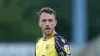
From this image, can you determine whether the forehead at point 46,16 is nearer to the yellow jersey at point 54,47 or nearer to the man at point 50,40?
the man at point 50,40

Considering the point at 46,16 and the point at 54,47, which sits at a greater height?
the point at 46,16

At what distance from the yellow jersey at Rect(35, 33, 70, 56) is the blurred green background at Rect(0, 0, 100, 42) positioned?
678 cm

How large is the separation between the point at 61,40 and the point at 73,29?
23.4ft

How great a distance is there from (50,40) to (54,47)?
11cm

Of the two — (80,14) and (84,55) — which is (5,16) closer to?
(80,14)

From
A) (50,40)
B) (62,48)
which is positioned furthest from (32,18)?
(62,48)

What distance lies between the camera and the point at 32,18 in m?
11.5

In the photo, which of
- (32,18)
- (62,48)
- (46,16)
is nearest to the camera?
(62,48)

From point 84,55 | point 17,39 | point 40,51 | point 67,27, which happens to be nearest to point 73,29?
point 67,27

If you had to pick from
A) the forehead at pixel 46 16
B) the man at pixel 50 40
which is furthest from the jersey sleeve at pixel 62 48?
Answer: the forehead at pixel 46 16

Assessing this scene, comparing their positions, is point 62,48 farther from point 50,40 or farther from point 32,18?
point 32,18

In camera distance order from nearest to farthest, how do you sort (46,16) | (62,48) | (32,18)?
(62,48) < (46,16) < (32,18)

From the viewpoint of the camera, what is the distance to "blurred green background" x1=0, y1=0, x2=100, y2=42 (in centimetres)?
1142

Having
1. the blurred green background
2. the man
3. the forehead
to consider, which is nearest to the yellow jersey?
the man
